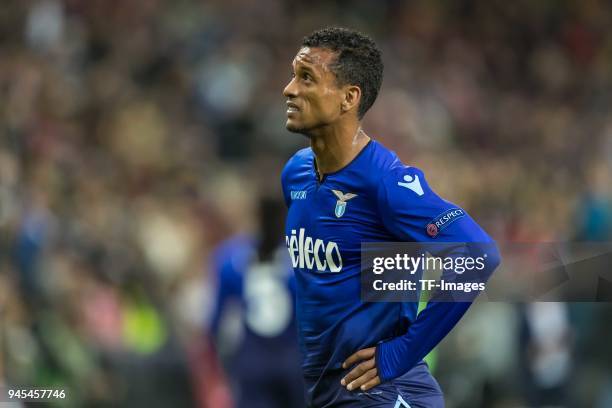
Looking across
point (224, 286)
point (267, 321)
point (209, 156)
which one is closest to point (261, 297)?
point (267, 321)

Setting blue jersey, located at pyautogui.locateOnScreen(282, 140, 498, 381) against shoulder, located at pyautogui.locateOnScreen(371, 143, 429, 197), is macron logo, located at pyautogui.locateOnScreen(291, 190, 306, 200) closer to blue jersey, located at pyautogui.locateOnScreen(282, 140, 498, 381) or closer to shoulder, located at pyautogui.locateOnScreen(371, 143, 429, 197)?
blue jersey, located at pyautogui.locateOnScreen(282, 140, 498, 381)

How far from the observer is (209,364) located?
8.41 metres

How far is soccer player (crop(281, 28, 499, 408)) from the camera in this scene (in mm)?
4918

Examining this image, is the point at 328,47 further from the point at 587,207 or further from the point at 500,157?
the point at 500,157

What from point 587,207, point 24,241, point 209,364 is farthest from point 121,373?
point 587,207

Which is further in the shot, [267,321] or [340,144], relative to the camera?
[267,321]

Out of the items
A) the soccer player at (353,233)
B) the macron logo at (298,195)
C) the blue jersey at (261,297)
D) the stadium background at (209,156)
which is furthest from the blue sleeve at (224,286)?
the soccer player at (353,233)

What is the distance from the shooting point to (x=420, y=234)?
4895 millimetres

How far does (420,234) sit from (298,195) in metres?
0.64

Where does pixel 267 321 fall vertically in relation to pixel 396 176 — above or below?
below

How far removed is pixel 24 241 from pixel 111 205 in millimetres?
1657

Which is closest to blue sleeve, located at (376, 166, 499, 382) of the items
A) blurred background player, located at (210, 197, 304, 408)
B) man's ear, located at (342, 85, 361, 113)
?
man's ear, located at (342, 85, 361, 113)

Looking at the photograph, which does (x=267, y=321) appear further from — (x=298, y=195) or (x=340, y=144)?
(x=340, y=144)

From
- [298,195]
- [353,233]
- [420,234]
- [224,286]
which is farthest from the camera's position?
[224,286]
